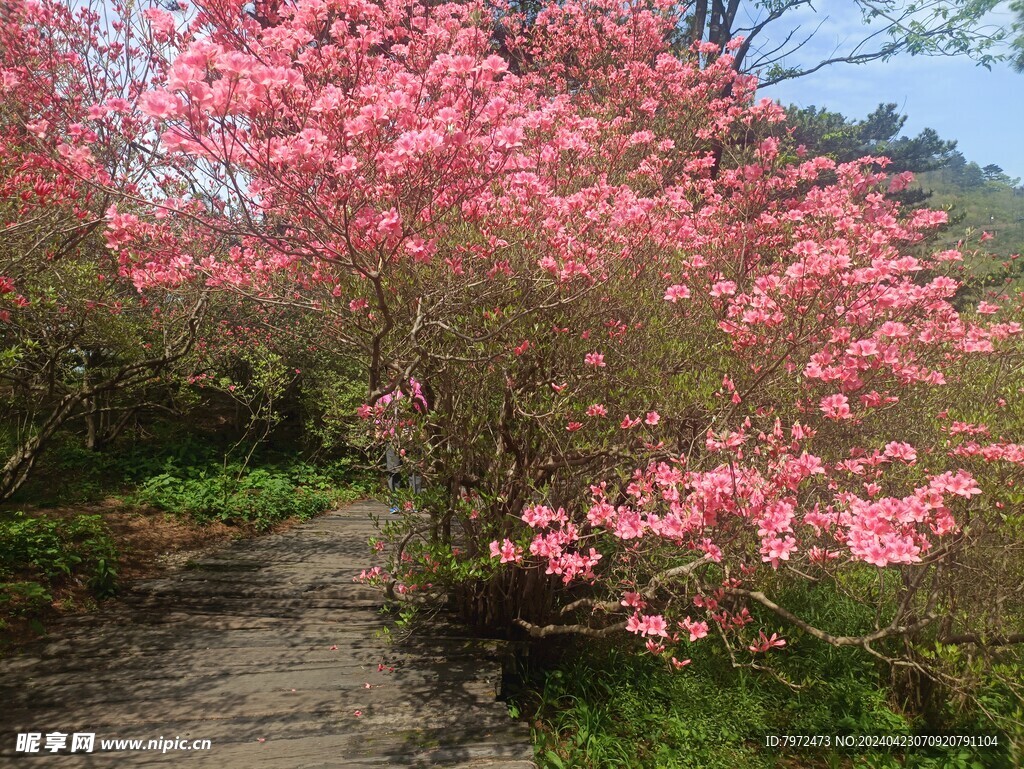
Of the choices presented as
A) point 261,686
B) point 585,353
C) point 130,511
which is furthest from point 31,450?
point 585,353

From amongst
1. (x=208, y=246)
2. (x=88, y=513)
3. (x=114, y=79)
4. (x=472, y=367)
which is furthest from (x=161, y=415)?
(x=472, y=367)

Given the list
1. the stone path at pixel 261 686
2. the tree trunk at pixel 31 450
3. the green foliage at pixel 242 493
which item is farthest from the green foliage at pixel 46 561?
the green foliage at pixel 242 493

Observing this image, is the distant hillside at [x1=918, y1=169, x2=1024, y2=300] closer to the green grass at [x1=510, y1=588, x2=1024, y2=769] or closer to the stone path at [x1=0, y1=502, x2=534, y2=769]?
the green grass at [x1=510, y1=588, x2=1024, y2=769]

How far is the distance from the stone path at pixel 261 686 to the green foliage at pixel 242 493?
7.59ft

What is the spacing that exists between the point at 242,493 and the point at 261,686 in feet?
15.6

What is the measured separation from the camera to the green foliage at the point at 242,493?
7.25 m

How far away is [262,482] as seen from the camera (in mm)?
8469

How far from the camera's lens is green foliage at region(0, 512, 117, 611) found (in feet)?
14.3

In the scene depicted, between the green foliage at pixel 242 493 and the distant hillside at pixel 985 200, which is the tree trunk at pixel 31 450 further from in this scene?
the distant hillside at pixel 985 200

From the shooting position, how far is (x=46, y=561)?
4832 mm

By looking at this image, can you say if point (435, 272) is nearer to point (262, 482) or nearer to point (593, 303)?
point (593, 303)

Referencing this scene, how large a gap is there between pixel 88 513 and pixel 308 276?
4.93m

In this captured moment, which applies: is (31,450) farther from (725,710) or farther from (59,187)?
(725,710)

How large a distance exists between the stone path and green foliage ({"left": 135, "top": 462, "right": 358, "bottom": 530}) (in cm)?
231
